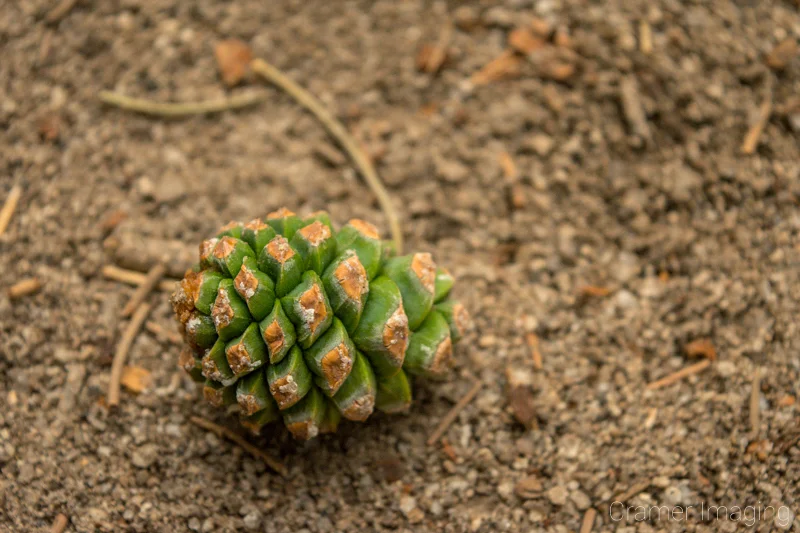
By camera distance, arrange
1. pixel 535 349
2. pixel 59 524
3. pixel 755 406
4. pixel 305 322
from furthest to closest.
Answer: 1. pixel 535 349
2. pixel 755 406
3. pixel 59 524
4. pixel 305 322

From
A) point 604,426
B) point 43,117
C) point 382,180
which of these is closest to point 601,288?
point 604,426

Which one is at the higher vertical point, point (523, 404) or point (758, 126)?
point (758, 126)

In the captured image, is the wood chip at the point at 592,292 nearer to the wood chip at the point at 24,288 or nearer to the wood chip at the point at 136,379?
the wood chip at the point at 136,379

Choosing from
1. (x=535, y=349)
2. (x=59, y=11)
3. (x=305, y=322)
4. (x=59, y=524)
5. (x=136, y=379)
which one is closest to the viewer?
(x=305, y=322)

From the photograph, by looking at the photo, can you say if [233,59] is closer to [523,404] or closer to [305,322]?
[305,322]

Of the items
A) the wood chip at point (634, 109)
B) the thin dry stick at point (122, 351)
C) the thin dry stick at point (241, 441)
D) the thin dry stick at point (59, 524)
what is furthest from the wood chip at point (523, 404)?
the thin dry stick at point (59, 524)

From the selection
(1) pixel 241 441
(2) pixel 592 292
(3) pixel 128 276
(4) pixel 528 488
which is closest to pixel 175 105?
(3) pixel 128 276

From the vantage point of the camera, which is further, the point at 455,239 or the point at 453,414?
the point at 455,239
